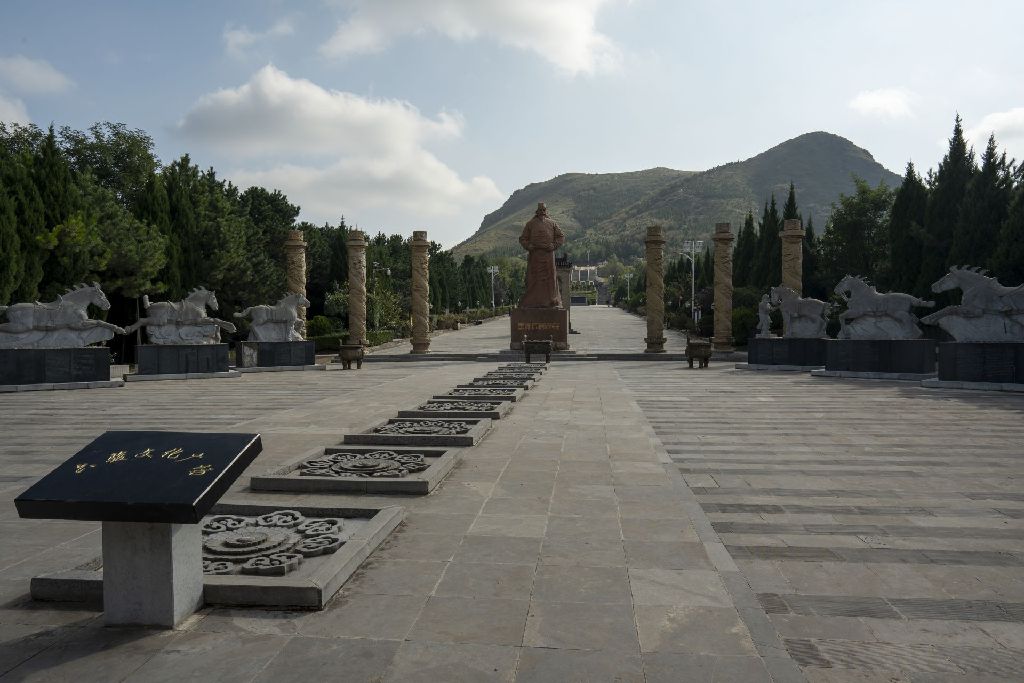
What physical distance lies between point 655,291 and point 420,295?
33.0 feet

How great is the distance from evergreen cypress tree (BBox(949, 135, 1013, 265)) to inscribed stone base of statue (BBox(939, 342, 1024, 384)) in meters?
11.3

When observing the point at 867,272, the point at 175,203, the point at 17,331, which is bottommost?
the point at 17,331

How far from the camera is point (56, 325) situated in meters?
17.5

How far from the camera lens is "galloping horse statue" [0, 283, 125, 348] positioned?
17.1m

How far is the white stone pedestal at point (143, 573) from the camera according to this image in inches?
141

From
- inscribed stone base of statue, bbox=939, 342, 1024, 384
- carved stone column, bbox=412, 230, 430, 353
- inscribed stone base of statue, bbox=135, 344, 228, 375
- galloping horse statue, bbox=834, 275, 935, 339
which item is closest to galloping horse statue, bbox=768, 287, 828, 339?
galloping horse statue, bbox=834, 275, 935, 339

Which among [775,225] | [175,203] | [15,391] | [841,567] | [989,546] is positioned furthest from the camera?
[775,225]

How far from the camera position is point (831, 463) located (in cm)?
791

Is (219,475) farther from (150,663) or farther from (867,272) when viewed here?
(867,272)

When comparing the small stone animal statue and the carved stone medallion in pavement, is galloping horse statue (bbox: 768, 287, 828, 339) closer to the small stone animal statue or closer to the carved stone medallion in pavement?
the small stone animal statue

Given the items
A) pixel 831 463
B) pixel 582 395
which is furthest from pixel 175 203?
pixel 831 463

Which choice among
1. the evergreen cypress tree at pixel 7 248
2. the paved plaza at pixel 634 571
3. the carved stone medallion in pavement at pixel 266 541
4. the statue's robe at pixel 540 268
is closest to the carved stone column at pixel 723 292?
Result: the statue's robe at pixel 540 268

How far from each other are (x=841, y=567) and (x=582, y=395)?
9.97 m

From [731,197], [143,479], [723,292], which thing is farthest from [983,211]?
[731,197]
